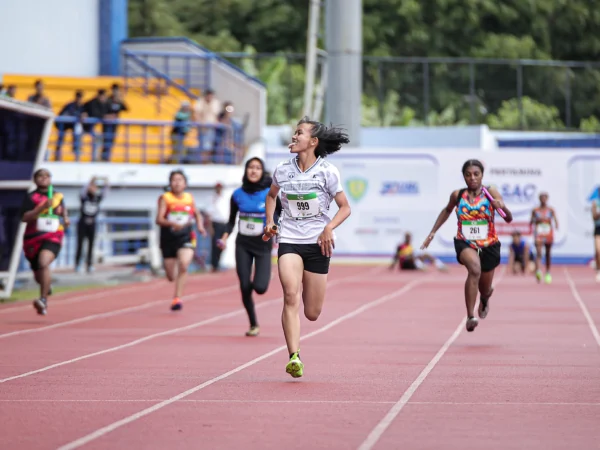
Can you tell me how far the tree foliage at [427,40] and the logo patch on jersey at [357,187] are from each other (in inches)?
550

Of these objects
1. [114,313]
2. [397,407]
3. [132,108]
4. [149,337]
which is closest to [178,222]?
[114,313]

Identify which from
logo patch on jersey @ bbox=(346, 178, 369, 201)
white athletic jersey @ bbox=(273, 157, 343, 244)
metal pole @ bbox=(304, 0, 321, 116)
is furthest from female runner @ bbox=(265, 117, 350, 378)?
metal pole @ bbox=(304, 0, 321, 116)

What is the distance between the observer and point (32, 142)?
24203 mm

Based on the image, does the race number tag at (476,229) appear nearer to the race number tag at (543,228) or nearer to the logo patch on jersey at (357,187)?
the race number tag at (543,228)

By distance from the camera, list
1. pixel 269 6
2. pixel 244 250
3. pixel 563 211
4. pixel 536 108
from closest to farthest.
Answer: pixel 244 250
pixel 563 211
pixel 536 108
pixel 269 6

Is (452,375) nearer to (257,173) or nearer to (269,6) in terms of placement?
(257,173)

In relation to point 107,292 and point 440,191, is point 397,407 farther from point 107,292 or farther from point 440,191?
point 440,191

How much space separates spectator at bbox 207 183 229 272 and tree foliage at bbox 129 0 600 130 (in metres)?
18.0

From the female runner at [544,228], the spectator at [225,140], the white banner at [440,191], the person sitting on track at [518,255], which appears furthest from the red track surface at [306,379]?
the white banner at [440,191]

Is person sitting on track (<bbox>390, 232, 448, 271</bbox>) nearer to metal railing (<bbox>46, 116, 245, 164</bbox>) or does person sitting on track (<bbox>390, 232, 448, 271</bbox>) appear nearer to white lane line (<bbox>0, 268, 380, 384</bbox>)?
metal railing (<bbox>46, 116, 245, 164</bbox>)

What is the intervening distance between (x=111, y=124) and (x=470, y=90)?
64.2 ft

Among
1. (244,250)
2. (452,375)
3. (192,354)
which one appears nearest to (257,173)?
(244,250)

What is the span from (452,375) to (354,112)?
3047 centimetres

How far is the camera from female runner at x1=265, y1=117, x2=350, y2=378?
12.1 m
